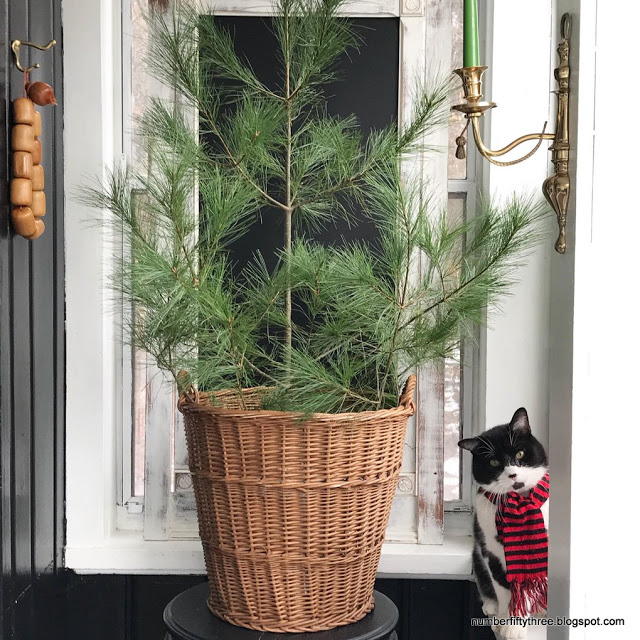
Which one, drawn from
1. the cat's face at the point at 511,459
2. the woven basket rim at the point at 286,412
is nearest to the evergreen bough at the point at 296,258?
the woven basket rim at the point at 286,412

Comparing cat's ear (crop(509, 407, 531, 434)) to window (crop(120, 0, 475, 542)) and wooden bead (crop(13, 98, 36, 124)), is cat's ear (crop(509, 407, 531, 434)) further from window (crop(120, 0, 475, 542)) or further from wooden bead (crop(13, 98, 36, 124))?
wooden bead (crop(13, 98, 36, 124))

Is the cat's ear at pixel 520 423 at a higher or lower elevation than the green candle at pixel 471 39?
lower

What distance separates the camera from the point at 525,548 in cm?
148

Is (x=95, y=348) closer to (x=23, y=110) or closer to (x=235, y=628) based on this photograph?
(x=23, y=110)

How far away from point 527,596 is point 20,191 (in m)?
1.21

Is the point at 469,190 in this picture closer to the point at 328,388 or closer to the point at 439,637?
the point at 328,388

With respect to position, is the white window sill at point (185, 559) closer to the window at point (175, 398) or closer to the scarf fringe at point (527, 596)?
the window at point (175, 398)

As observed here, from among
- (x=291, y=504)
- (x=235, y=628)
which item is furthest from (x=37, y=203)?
(x=235, y=628)

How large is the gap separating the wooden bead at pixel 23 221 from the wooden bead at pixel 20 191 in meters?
0.01

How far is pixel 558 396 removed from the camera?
3.29ft

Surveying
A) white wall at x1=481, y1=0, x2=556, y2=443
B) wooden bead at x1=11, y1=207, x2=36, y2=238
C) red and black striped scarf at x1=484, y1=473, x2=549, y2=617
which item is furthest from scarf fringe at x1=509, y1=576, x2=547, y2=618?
wooden bead at x1=11, y1=207, x2=36, y2=238

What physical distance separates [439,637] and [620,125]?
1.36 meters

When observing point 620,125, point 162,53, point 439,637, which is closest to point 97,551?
point 439,637

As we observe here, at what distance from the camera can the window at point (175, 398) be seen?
1.79m
